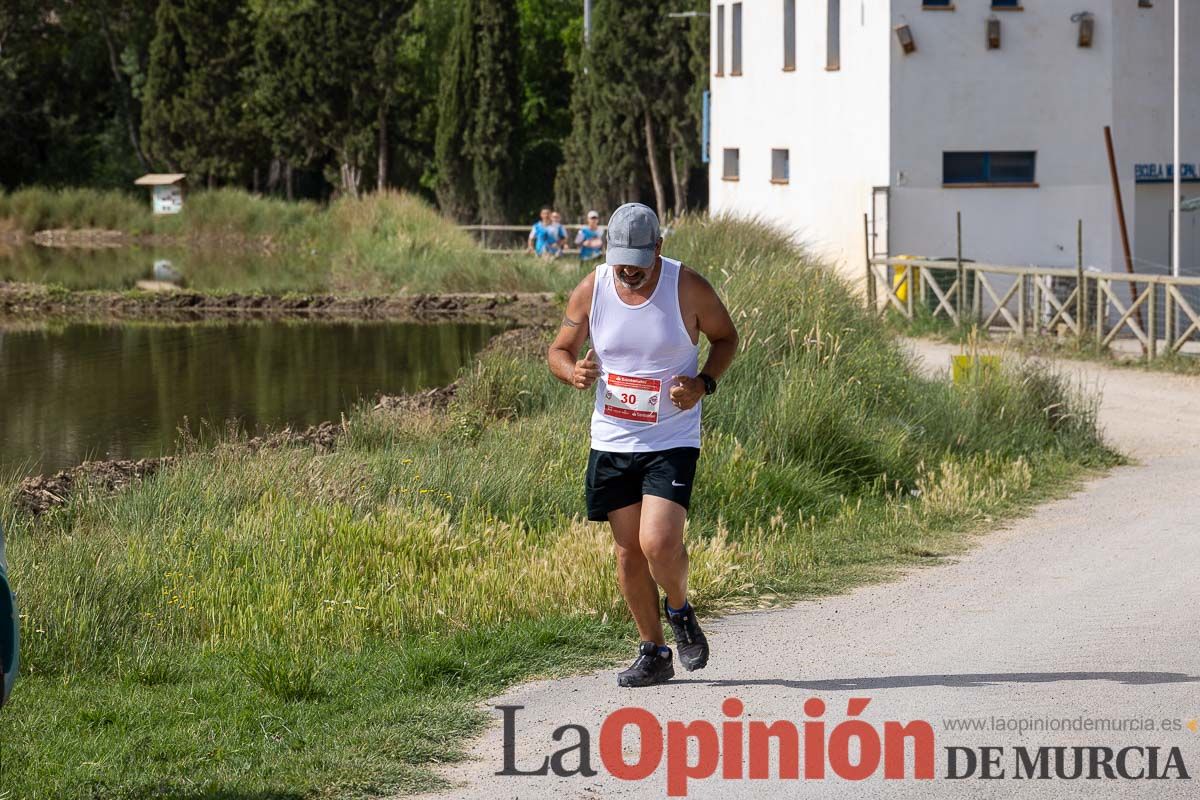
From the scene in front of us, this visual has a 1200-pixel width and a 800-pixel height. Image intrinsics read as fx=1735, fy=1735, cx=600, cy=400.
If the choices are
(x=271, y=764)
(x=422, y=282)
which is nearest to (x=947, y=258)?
(x=422, y=282)

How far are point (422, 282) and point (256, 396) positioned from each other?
16.0m

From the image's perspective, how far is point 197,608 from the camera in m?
9.17

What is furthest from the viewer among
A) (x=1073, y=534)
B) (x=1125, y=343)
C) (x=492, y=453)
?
(x=1125, y=343)

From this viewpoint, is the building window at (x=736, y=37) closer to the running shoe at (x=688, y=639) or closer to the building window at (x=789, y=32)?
the building window at (x=789, y=32)

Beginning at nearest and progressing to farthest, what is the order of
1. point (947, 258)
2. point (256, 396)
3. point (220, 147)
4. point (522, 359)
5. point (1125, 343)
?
point (522, 359) → point (256, 396) → point (1125, 343) → point (947, 258) → point (220, 147)

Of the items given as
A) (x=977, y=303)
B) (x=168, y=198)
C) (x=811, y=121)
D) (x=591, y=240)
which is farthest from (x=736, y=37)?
(x=168, y=198)

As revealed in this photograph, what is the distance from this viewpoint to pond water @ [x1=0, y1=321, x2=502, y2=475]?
1981cm

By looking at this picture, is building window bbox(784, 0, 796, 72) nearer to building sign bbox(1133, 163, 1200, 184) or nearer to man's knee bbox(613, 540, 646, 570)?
building sign bbox(1133, 163, 1200, 184)

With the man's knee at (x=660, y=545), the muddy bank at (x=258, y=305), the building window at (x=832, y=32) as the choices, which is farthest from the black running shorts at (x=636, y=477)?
the building window at (x=832, y=32)

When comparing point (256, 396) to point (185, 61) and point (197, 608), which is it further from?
point (185, 61)

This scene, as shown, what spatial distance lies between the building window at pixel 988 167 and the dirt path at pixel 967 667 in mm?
21426

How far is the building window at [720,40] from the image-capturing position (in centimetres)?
4062

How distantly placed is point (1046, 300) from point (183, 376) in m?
12.9

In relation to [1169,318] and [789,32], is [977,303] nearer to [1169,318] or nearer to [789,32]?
[1169,318]
